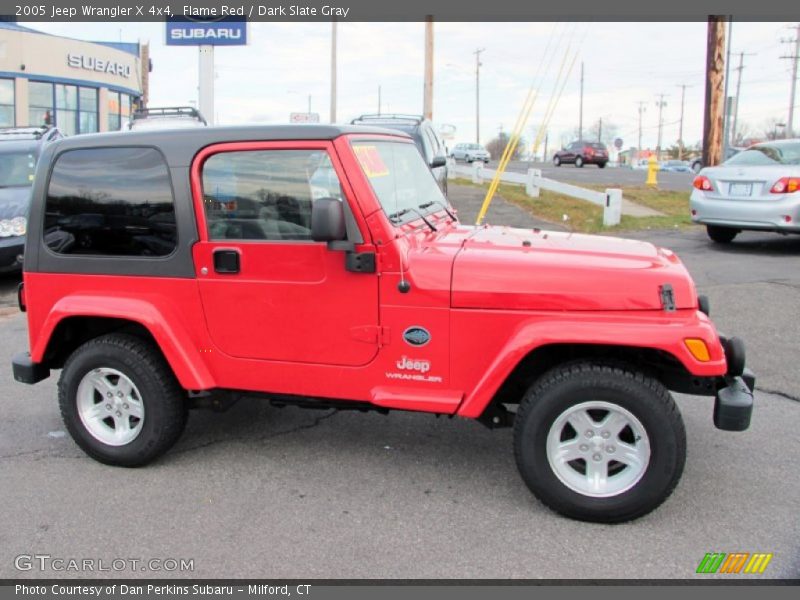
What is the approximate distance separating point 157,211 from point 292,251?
0.82 m

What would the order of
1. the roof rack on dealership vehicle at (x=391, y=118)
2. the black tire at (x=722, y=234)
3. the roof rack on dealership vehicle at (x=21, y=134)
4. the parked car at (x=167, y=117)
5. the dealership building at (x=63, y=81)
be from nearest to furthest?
the black tire at (x=722, y=234), the roof rack on dealership vehicle at (x=21, y=134), the roof rack on dealership vehicle at (x=391, y=118), the parked car at (x=167, y=117), the dealership building at (x=63, y=81)

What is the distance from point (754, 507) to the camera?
145 inches

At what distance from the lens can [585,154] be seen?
125ft

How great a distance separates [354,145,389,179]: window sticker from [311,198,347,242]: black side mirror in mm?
355

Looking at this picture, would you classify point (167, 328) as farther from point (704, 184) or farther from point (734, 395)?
point (704, 184)

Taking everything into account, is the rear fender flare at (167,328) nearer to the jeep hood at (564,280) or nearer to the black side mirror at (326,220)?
the black side mirror at (326,220)

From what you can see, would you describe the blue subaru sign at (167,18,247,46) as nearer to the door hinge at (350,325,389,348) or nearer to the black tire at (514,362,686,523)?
the door hinge at (350,325,389,348)

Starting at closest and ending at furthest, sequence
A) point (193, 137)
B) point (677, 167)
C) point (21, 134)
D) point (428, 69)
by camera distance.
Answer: point (193, 137) < point (21, 134) < point (428, 69) < point (677, 167)

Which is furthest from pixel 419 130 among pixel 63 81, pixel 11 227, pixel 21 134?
pixel 63 81

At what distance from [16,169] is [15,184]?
37 centimetres

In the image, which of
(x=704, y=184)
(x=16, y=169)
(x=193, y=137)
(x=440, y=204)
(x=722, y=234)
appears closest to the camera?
(x=193, y=137)

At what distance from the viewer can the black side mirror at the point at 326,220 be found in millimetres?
3508

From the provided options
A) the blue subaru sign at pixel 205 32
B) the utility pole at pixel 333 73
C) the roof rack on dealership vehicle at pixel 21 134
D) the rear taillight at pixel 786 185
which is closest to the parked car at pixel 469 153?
the utility pole at pixel 333 73

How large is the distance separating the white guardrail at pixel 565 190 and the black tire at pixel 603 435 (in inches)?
405
